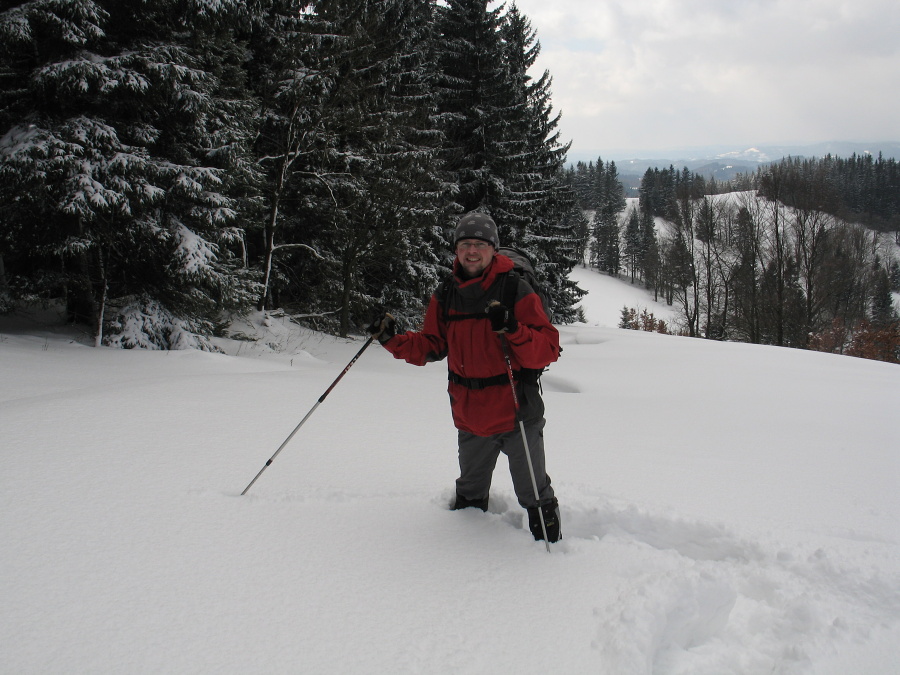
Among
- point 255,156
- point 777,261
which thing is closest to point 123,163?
point 255,156

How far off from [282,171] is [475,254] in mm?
10019

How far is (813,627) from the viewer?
2.20 m

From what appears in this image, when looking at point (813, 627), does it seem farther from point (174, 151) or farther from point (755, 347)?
point (755, 347)

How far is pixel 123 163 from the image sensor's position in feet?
21.7

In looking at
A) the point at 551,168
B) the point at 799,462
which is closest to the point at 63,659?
the point at 799,462

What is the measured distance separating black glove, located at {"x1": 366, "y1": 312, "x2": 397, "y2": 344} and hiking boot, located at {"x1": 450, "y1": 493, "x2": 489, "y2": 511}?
1.07m

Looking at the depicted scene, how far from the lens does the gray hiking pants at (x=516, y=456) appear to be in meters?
2.79

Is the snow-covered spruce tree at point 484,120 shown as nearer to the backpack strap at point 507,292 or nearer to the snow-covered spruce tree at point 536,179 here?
the snow-covered spruce tree at point 536,179

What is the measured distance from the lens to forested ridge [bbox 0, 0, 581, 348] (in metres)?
6.62

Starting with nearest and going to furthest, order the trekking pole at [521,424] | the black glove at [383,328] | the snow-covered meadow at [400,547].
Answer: the snow-covered meadow at [400,547] → the trekking pole at [521,424] → the black glove at [383,328]

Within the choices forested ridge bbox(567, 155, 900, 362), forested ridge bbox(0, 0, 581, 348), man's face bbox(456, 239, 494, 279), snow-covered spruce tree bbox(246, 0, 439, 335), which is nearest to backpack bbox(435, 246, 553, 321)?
man's face bbox(456, 239, 494, 279)

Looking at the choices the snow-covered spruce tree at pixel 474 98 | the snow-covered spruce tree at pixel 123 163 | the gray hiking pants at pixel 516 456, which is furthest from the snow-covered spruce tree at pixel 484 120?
the gray hiking pants at pixel 516 456

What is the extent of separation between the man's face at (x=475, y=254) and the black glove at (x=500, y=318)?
0.39 metres

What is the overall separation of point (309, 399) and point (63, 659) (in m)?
3.69
